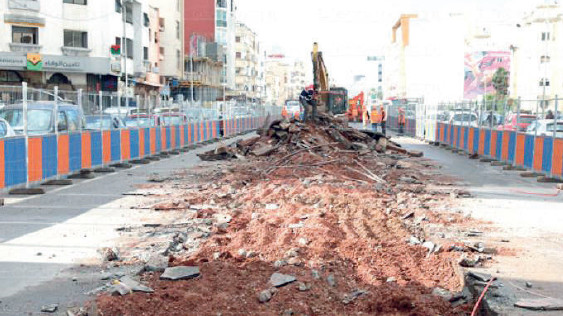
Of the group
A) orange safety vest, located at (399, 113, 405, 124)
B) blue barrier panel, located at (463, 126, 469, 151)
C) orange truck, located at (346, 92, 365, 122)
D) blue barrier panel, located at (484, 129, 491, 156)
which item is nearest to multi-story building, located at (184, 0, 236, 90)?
orange truck, located at (346, 92, 365, 122)

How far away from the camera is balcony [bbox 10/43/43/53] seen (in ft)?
144

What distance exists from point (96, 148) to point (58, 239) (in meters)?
9.61

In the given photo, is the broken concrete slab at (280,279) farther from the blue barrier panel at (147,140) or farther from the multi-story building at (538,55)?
the multi-story building at (538,55)

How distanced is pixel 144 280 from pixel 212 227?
3239mm

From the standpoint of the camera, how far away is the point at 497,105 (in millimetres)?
23828

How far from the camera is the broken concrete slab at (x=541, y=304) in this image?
18.6ft

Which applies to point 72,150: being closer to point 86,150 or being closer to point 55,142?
point 86,150

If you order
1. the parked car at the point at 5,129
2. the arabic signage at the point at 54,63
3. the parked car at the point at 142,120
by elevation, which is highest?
the arabic signage at the point at 54,63

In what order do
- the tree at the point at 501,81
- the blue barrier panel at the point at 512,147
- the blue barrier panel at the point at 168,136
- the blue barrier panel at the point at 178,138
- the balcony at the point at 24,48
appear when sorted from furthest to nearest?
the tree at the point at 501,81
the balcony at the point at 24,48
the blue barrier panel at the point at 178,138
the blue barrier panel at the point at 168,136
the blue barrier panel at the point at 512,147

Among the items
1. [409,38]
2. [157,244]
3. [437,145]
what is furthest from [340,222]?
[409,38]

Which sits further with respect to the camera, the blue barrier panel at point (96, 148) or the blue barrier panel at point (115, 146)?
the blue barrier panel at point (115, 146)

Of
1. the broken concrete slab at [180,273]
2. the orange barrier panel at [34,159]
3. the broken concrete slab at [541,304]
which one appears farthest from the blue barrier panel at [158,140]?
the broken concrete slab at [541,304]

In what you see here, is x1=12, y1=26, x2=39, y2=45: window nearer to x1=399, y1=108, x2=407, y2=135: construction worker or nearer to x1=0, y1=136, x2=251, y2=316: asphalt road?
x1=399, y1=108, x2=407, y2=135: construction worker

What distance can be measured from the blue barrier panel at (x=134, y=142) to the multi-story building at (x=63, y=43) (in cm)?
2485
